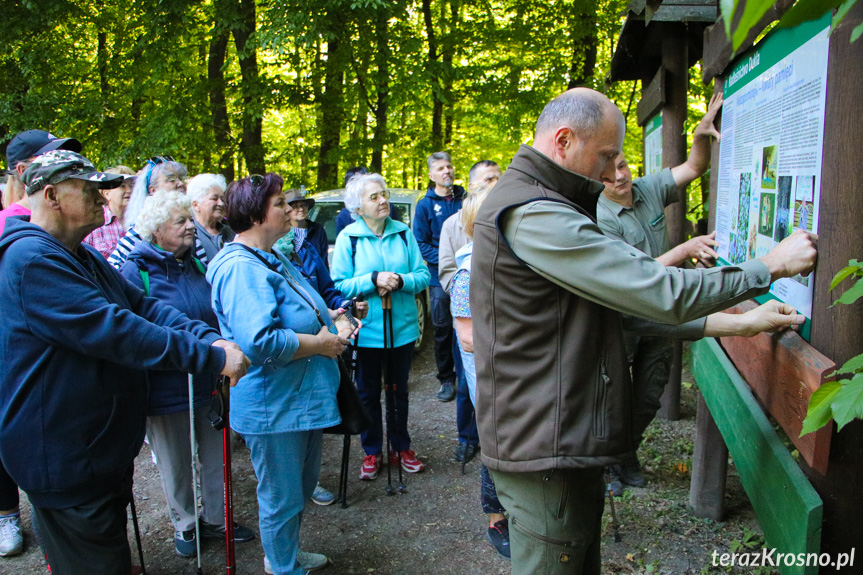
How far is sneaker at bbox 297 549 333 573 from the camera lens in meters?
3.51

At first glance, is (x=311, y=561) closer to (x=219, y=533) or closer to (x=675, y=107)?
(x=219, y=533)

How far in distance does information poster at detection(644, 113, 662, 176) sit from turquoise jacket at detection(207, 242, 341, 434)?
325 cm

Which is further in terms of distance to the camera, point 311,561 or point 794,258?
point 311,561

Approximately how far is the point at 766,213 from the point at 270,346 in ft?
6.78

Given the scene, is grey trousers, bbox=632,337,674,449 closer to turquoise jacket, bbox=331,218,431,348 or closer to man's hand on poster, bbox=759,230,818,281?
turquoise jacket, bbox=331,218,431,348

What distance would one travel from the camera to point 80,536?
2457 millimetres

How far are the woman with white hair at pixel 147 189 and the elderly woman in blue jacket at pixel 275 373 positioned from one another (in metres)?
0.88

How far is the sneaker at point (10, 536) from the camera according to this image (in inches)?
148

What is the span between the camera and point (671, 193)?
399 centimetres

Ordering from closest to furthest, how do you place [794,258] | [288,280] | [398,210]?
[794,258] → [288,280] → [398,210]

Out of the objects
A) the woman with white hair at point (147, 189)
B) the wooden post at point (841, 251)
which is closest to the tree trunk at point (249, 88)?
the woman with white hair at point (147, 189)

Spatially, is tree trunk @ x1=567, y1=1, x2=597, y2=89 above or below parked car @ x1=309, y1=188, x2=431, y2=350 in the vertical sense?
above

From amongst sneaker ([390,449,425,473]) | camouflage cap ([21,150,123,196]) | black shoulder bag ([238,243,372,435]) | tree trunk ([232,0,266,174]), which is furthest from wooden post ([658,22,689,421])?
tree trunk ([232,0,266,174])

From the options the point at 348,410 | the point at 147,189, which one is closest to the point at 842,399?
the point at 348,410
